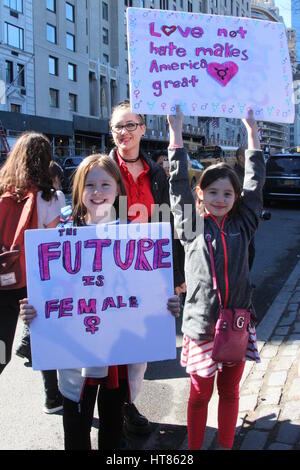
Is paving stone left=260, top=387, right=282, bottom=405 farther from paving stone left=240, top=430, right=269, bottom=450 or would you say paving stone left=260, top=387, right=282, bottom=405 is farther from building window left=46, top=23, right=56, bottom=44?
building window left=46, top=23, right=56, bottom=44

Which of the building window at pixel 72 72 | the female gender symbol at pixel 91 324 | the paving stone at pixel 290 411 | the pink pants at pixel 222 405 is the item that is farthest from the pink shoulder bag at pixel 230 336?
the building window at pixel 72 72

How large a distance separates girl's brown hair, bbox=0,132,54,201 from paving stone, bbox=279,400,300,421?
2.04m

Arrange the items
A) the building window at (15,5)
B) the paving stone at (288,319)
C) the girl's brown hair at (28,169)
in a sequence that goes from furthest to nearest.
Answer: the building window at (15,5)
the paving stone at (288,319)
the girl's brown hair at (28,169)

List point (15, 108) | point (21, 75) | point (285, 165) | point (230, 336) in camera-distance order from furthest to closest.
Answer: point (21, 75) < point (15, 108) < point (285, 165) < point (230, 336)

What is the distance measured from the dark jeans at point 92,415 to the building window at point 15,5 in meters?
34.9

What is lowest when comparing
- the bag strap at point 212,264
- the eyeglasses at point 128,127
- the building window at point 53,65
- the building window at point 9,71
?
the bag strap at point 212,264

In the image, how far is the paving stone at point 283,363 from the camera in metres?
3.69

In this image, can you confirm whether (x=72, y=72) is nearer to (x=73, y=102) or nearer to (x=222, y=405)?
(x=73, y=102)

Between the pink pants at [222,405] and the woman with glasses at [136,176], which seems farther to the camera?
the woman with glasses at [136,176]

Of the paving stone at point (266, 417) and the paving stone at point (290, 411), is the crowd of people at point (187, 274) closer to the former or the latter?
the paving stone at point (266, 417)

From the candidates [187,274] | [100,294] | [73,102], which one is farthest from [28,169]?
[73,102]

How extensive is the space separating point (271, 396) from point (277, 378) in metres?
0.29

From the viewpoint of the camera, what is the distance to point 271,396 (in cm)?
324
